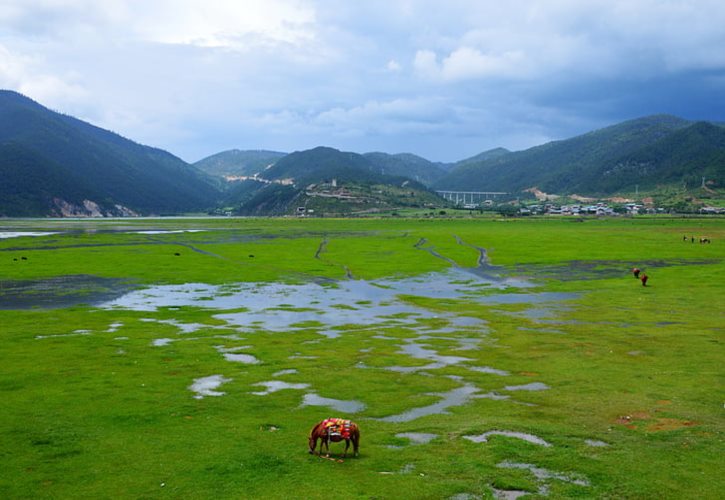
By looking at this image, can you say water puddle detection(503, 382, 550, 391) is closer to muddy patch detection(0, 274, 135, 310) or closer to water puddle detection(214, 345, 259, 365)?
water puddle detection(214, 345, 259, 365)

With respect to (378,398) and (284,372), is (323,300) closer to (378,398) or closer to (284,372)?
(284,372)

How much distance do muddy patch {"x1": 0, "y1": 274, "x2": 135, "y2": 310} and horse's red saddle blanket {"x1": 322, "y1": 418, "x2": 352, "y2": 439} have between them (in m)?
40.4

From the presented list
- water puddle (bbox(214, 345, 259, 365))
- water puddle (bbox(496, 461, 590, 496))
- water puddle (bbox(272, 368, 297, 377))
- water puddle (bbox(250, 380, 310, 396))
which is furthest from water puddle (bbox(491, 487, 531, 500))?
water puddle (bbox(214, 345, 259, 365))

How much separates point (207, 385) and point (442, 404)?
34.0 ft

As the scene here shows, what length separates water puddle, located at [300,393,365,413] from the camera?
23109 mm

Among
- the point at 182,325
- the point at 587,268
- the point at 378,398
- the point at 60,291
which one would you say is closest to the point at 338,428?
the point at 378,398

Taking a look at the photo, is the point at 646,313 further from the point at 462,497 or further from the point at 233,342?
the point at 462,497

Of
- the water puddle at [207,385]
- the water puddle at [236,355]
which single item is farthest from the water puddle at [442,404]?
the water puddle at [236,355]

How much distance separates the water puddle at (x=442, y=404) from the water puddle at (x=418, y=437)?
148 centimetres

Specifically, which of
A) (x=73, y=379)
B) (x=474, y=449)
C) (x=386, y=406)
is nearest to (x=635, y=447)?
(x=474, y=449)

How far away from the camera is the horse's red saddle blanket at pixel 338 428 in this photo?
1759 centimetres

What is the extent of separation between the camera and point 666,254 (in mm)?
94250

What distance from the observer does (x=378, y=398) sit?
24531 millimetres

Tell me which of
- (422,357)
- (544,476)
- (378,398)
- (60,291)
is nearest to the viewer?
(544,476)
